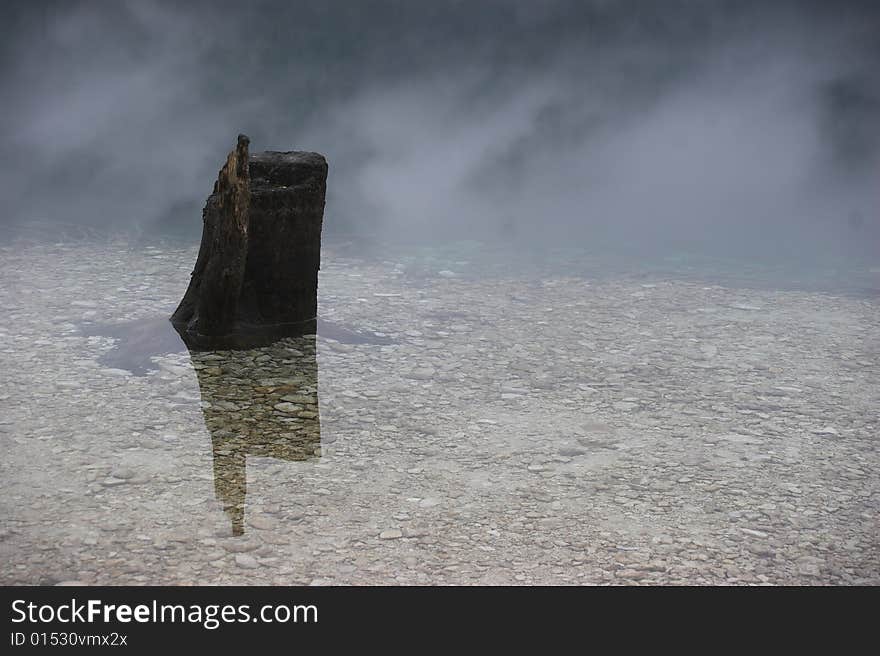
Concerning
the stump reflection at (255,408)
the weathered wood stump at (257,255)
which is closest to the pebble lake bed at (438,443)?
the stump reflection at (255,408)

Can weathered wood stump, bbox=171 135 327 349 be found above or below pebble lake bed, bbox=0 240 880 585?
above

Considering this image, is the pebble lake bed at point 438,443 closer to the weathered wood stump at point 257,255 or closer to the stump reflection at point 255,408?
the stump reflection at point 255,408

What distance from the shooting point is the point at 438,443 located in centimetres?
340

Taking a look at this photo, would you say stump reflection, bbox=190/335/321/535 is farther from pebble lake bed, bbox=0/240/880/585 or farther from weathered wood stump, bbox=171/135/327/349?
weathered wood stump, bbox=171/135/327/349

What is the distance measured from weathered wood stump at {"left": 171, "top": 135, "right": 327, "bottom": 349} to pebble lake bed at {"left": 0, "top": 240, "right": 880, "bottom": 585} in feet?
0.48

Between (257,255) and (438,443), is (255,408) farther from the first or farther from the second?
(257,255)

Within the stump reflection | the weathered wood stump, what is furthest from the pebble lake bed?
the weathered wood stump

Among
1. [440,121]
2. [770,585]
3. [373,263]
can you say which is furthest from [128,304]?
[440,121]

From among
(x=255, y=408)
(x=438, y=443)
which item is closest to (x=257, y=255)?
(x=255, y=408)

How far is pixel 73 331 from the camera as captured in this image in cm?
439

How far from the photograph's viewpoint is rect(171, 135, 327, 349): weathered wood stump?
13.5 ft

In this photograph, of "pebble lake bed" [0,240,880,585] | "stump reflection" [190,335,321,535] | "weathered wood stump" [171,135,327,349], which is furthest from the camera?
"weathered wood stump" [171,135,327,349]

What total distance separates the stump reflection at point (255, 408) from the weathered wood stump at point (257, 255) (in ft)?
0.49
